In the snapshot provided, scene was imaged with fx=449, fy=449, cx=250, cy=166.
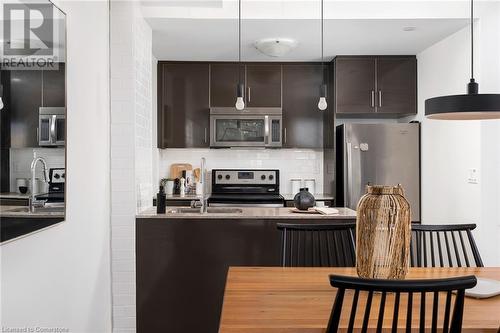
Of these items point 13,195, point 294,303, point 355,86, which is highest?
point 355,86

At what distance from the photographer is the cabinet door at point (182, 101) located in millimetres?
4770

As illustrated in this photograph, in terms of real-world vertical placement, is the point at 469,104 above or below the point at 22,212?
above

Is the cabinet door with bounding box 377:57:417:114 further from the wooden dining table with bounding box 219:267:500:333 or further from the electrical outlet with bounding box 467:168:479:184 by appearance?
the wooden dining table with bounding box 219:267:500:333

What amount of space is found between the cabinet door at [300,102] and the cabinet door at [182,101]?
2.80 feet

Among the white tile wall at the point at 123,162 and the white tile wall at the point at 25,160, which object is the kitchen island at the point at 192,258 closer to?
the white tile wall at the point at 123,162

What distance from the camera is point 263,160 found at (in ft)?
16.8

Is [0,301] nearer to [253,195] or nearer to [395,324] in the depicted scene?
[395,324]

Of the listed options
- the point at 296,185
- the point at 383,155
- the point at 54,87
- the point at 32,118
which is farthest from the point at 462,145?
the point at 32,118

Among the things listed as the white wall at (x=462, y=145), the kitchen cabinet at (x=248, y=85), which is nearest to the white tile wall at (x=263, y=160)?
the kitchen cabinet at (x=248, y=85)

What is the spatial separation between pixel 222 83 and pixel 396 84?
1.79 metres

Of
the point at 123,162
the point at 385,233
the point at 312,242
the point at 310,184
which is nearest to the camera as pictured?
the point at 385,233

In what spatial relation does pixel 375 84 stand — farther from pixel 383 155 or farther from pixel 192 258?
pixel 192 258

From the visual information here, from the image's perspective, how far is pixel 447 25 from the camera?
3496mm

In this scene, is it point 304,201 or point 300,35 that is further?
point 300,35
